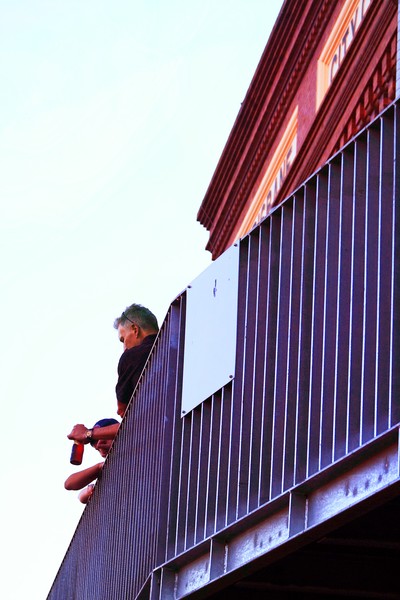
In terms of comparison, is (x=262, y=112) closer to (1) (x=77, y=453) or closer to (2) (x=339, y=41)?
(2) (x=339, y=41)

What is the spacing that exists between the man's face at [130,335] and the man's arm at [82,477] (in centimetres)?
94

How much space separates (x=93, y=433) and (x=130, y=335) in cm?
78

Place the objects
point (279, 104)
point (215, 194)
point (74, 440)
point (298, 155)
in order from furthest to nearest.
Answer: point (215, 194), point (279, 104), point (298, 155), point (74, 440)

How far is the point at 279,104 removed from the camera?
1920 cm

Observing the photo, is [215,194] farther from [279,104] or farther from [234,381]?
[234,381]

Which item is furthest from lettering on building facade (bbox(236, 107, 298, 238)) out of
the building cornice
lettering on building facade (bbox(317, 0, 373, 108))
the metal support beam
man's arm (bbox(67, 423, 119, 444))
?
the metal support beam

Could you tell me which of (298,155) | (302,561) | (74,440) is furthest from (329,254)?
(298,155)

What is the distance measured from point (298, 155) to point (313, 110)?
0.64m

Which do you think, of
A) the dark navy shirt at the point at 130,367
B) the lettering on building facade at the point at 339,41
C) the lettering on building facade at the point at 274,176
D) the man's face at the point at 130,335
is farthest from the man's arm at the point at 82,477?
the lettering on building facade at the point at 274,176

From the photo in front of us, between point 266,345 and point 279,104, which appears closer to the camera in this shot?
point 266,345

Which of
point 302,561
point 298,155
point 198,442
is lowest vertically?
point 302,561

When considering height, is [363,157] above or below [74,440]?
below

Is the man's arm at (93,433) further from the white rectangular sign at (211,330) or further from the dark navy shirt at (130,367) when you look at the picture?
the white rectangular sign at (211,330)

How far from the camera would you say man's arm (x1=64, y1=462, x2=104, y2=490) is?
10.5 m
